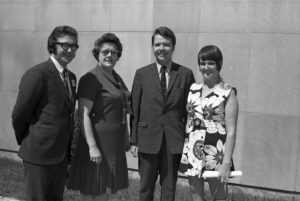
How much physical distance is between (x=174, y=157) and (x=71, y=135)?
949mm

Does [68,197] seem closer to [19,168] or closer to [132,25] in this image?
[19,168]

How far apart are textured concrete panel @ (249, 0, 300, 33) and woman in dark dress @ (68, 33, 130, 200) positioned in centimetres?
246

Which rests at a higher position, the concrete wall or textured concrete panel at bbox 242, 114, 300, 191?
the concrete wall

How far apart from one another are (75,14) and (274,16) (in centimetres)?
299

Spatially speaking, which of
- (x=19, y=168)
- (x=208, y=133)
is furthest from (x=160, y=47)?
(x=19, y=168)

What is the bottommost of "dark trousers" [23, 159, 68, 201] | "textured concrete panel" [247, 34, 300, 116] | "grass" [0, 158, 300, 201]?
"grass" [0, 158, 300, 201]

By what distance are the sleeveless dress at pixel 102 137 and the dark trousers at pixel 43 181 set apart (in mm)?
293

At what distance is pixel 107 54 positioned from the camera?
11.6ft

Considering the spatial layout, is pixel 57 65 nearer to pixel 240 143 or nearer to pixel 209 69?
pixel 209 69

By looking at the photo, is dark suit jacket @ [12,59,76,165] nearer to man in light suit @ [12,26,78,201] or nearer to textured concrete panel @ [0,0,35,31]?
man in light suit @ [12,26,78,201]

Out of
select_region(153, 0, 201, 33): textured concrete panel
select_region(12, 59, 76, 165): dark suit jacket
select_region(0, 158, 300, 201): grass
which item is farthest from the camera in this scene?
select_region(153, 0, 201, 33): textured concrete panel

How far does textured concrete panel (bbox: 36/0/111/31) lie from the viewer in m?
6.17

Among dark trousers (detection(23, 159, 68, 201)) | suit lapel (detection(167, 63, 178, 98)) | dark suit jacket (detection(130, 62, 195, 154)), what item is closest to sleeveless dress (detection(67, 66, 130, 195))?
dark suit jacket (detection(130, 62, 195, 154))

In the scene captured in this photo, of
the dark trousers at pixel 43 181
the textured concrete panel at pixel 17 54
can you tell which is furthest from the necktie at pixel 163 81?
the textured concrete panel at pixel 17 54
